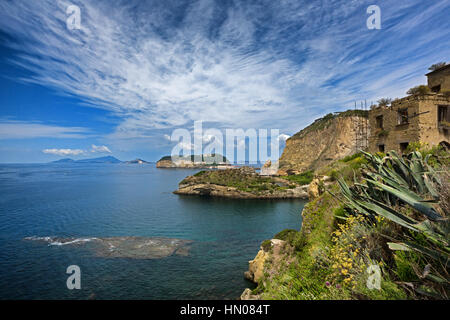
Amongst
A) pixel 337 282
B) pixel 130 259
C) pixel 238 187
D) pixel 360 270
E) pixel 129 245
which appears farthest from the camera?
pixel 238 187

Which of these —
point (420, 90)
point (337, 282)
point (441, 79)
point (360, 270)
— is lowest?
point (337, 282)

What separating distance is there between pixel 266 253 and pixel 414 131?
11.6m

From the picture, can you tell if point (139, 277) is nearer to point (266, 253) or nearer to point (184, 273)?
point (184, 273)

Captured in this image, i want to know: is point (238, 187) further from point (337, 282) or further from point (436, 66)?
point (337, 282)

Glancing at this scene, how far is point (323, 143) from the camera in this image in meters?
74.8

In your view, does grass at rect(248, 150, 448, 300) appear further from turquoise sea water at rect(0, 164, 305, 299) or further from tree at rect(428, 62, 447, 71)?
tree at rect(428, 62, 447, 71)

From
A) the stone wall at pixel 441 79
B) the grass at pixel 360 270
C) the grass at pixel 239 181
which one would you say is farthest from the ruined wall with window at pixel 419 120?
the grass at pixel 239 181

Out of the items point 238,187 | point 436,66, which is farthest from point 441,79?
point 238,187

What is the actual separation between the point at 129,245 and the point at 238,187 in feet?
122

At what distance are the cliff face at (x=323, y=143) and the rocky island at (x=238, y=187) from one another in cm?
1300

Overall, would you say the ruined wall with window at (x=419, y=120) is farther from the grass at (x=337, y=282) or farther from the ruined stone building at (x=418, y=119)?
the grass at (x=337, y=282)

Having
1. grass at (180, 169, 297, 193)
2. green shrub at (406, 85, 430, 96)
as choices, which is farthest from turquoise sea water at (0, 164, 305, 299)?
green shrub at (406, 85, 430, 96)
